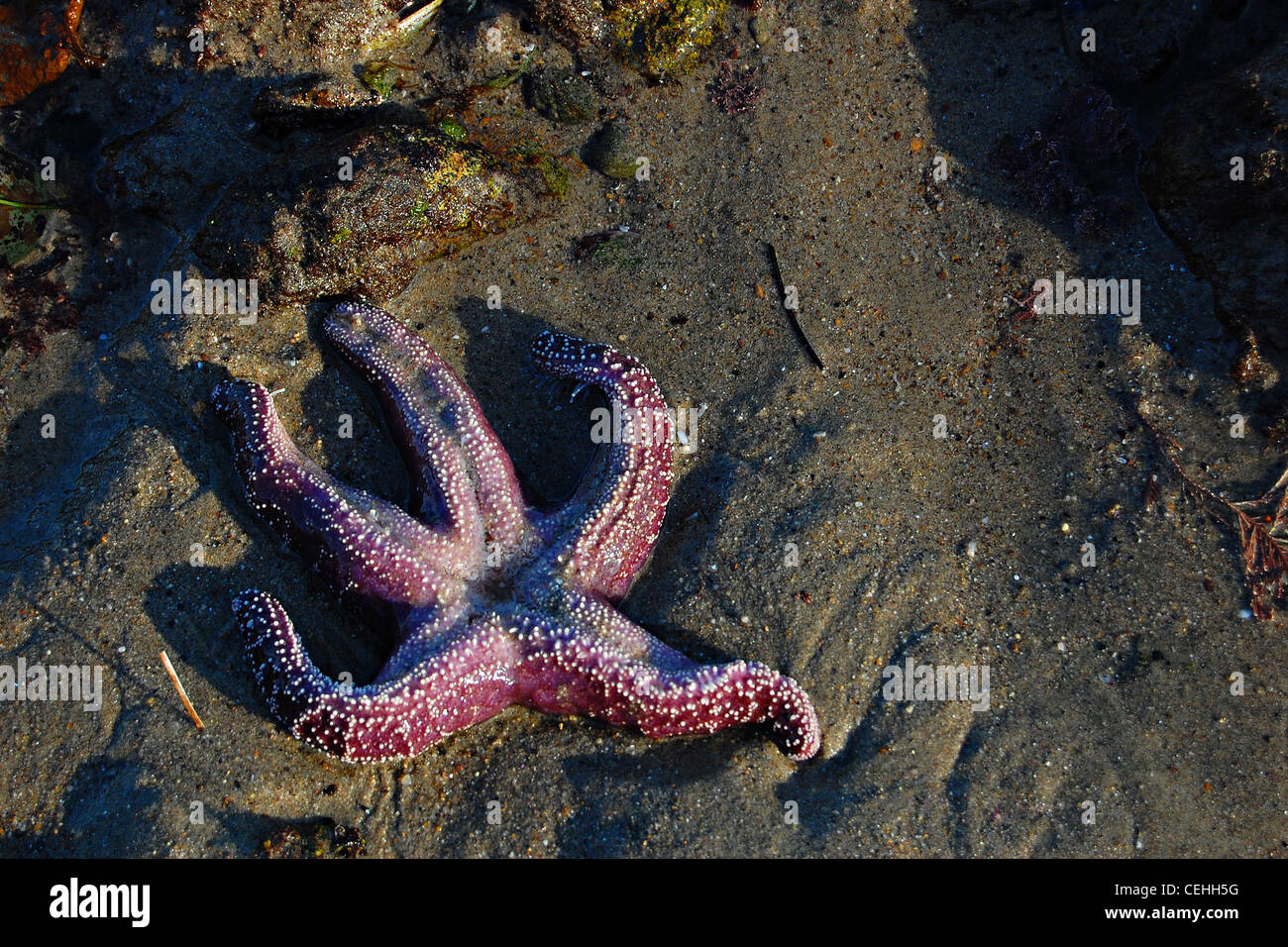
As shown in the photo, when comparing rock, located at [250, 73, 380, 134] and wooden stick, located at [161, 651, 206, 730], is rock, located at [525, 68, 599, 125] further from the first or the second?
wooden stick, located at [161, 651, 206, 730]

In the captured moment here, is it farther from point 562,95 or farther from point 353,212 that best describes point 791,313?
point 353,212

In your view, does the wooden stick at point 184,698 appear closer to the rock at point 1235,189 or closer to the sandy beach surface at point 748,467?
the sandy beach surface at point 748,467

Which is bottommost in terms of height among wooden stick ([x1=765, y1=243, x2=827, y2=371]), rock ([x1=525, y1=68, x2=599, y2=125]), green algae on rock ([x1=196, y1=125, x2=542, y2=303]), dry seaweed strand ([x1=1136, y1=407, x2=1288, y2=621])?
dry seaweed strand ([x1=1136, y1=407, x2=1288, y2=621])

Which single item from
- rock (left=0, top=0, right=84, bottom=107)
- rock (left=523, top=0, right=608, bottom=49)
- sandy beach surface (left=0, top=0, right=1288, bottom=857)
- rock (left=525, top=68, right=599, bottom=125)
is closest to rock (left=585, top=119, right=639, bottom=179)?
sandy beach surface (left=0, top=0, right=1288, bottom=857)

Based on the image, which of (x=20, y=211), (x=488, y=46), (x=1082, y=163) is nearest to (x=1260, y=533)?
(x=1082, y=163)

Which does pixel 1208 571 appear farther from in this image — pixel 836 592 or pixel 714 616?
pixel 714 616

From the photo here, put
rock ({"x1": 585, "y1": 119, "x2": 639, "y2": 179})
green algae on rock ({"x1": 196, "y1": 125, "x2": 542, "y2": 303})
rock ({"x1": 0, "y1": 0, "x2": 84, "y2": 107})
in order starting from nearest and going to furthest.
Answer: green algae on rock ({"x1": 196, "y1": 125, "x2": 542, "y2": 303}) < rock ({"x1": 585, "y1": 119, "x2": 639, "y2": 179}) < rock ({"x1": 0, "y1": 0, "x2": 84, "y2": 107})

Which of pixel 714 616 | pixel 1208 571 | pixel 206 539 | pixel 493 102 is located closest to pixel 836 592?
pixel 714 616

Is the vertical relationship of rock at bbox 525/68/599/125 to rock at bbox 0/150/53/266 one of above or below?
above
